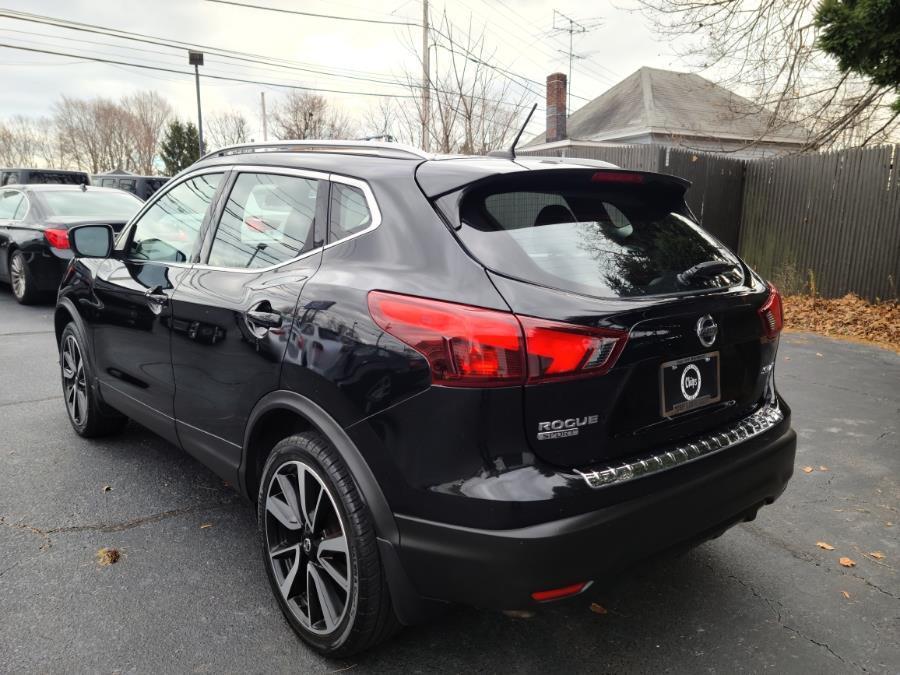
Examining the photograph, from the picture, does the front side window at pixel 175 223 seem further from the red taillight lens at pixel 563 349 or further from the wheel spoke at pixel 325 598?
the red taillight lens at pixel 563 349

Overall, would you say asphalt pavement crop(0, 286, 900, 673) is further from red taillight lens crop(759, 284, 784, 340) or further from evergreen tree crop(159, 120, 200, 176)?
evergreen tree crop(159, 120, 200, 176)

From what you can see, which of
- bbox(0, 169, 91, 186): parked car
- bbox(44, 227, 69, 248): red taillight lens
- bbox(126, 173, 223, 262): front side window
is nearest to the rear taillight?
bbox(126, 173, 223, 262): front side window

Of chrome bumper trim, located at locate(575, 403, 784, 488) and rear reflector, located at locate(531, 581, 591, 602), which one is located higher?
chrome bumper trim, located at locate(575, 403, 784, 488)

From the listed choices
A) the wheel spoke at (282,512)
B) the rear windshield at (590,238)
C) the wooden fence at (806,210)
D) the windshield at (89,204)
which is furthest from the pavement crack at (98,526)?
the wooden fence at (806,210)

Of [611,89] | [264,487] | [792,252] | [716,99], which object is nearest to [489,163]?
Result: [264,487]

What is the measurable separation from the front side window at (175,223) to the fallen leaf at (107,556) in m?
1.35

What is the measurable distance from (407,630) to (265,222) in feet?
5.53

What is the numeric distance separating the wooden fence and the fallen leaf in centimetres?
898

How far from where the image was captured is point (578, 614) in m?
2.63

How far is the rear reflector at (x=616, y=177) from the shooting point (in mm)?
2387

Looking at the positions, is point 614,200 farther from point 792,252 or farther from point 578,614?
point 792,252

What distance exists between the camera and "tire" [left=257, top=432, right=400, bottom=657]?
2129mm

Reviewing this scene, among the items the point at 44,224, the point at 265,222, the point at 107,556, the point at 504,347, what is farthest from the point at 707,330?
the point at 44,224

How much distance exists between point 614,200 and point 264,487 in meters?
1.67
